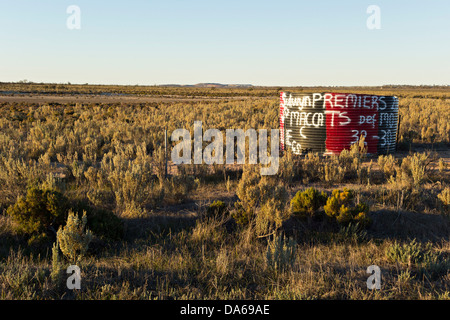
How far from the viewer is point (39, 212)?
18.6 ft

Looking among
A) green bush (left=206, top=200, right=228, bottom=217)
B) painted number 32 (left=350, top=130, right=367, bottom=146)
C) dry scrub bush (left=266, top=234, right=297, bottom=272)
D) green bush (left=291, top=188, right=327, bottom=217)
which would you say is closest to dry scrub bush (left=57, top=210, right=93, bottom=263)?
green bush (left=206, top=200, right=228, bottom=217)

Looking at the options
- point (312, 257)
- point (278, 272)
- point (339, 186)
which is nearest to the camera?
point (278, 272)

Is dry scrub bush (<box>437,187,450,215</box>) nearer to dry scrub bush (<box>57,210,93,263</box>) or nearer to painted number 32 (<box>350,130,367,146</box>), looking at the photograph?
painted number 32 (<box>350,130,367,146</box>)

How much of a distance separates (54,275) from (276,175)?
5516 millimetres

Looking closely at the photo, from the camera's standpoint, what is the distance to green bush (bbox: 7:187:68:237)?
5492 mm

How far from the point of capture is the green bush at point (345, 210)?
582 centimetres

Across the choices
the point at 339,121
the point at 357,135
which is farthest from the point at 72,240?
the point at 357,135

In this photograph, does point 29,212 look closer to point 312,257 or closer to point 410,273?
point 312,257

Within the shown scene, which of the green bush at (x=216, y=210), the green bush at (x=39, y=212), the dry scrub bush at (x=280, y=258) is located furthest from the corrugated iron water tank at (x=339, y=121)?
the green bush at (x=39, y=212)

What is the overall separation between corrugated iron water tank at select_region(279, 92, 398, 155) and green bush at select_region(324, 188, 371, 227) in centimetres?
489

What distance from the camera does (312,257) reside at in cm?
484

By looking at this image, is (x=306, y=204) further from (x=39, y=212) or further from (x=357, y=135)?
(x=357, y=135)
